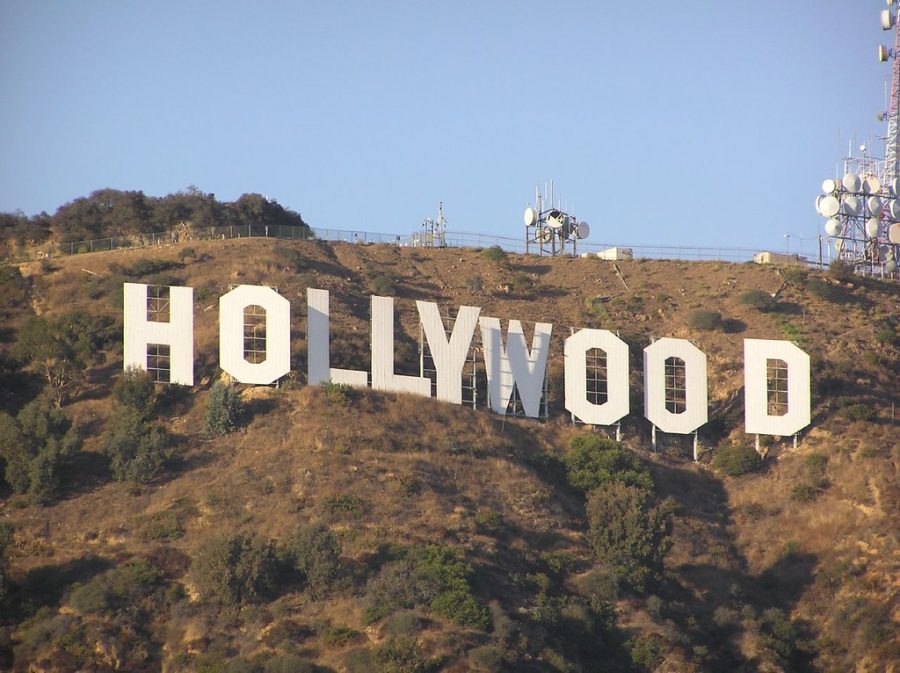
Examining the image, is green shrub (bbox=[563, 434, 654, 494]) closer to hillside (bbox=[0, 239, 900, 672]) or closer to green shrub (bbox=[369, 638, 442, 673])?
hillside (bbox=[0, 239, 900, 672])

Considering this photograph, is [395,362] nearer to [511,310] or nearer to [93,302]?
[511,310]

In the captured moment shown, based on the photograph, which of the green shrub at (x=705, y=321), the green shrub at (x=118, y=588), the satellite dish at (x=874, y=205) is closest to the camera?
the green shrub at (x=118, y=588)

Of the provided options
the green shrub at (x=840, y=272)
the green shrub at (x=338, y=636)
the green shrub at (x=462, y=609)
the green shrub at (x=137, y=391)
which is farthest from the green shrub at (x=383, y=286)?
the green shrub at (x=338, y=636)

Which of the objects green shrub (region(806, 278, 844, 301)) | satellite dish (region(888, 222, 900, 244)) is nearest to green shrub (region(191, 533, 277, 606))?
green shrub (region(806, 278, 844, 301))

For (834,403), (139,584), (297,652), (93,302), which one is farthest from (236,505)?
(834,403)

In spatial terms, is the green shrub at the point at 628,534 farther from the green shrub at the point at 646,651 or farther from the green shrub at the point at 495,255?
the green shrub at the point at 495,255
